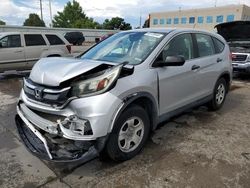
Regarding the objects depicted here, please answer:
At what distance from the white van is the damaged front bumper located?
7.11 m

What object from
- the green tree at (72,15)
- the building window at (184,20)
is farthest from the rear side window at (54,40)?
the green tree at (72,15)

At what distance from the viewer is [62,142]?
302 cm

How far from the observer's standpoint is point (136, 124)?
3.47 m

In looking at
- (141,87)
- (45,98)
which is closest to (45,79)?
(45,98)

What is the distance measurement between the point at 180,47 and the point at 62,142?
7.96 ft

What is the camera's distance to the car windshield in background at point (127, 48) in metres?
3.80

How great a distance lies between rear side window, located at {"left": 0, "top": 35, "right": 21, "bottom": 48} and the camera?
9.39 m

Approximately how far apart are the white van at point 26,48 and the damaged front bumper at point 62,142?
280 inches

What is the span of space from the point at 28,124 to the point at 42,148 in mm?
390

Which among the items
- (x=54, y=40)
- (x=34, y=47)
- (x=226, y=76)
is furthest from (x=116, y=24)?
(x=226, y=76)

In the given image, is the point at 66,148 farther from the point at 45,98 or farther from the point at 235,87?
the point at 235,87

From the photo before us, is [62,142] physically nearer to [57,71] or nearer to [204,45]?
[57,71]

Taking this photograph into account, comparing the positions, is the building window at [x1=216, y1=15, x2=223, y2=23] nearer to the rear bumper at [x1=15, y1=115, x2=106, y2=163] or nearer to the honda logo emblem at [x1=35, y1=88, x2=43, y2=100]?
the honda logo emblem at [x1=35, y1=88, x2=43, y2=100]

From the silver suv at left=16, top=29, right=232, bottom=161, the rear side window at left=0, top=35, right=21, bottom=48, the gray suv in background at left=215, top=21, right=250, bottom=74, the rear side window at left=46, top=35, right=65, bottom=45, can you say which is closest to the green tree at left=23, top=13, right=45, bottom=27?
the rear side window at left=46, top=35, right=65, bottom=45
